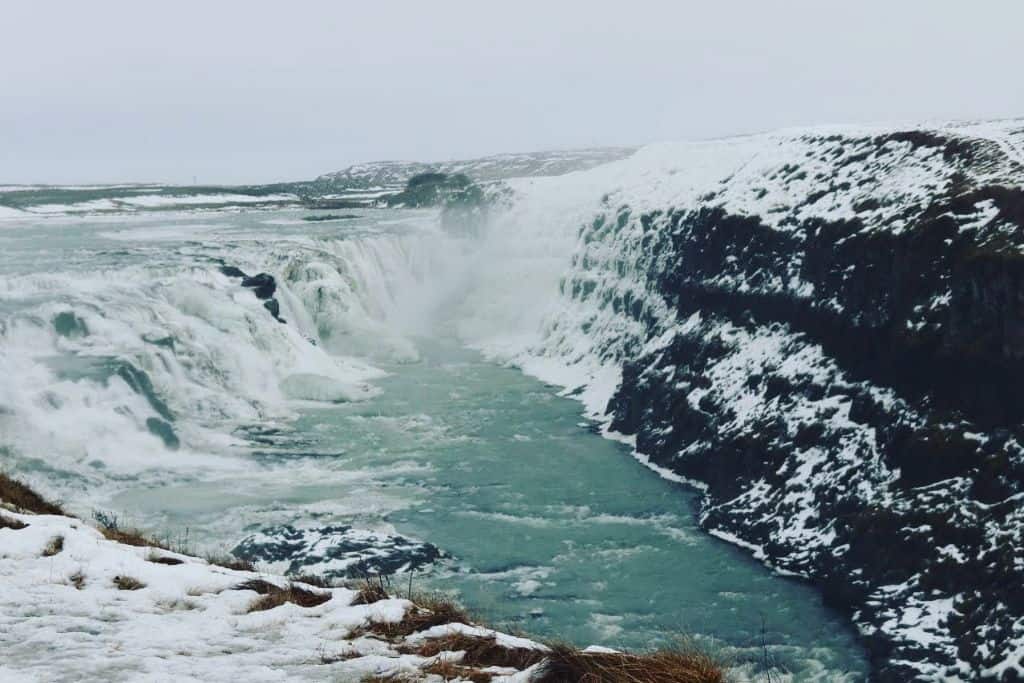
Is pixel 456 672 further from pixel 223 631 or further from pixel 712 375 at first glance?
pixel 712 375

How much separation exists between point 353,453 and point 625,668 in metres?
21.0

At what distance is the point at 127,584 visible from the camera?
21.1 ft

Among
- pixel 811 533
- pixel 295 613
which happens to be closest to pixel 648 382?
pixel 811 533

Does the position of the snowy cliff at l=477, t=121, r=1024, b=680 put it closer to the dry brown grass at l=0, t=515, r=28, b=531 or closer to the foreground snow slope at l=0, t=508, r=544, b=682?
the foreground snow slope at l=0, t=508, r=544, b=682

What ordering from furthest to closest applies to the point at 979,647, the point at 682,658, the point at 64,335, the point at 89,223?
the point at 89,223
the point at 64,335
the point at 979,647
the point at 682,658

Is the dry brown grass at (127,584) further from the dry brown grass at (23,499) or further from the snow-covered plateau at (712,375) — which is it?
the dry brown grass at (23,499)

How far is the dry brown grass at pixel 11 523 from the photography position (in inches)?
289

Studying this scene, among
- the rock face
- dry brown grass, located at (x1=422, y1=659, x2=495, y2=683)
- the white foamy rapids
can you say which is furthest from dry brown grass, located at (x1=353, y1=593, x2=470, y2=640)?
the white foamy rapids

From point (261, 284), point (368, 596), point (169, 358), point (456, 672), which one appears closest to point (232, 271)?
point (261, 284)

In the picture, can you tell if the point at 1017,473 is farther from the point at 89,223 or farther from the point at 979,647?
the point at 89,223

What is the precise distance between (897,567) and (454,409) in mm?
16232

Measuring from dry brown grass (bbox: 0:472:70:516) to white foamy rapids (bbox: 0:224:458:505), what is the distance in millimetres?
11087

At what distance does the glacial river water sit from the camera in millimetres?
16312

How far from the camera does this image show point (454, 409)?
97.7 ft
